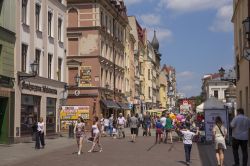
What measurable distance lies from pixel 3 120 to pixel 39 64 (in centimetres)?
688

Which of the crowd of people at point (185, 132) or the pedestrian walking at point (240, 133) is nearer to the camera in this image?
the crowd of people at point (185, 132)

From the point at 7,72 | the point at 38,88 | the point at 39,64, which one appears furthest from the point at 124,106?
the point at 7,72

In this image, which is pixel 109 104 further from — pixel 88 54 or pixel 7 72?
pixel 7 72

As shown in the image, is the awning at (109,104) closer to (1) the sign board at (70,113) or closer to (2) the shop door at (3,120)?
(1) the sign board at (70,113)

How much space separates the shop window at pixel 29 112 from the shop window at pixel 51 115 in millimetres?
2116

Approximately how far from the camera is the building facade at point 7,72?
87.4 ft

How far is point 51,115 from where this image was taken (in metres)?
35.9

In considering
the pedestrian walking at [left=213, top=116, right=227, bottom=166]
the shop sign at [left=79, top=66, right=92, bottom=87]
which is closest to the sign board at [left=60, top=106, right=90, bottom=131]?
the shop sign at [left=79, top=66, right=92, bottom=87]

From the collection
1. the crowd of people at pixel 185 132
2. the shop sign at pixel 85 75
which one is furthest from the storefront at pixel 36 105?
the shop sign at pixel 85 75

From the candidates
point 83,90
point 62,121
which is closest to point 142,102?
point 83,90

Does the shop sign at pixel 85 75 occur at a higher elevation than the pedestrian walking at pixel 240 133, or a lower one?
higher

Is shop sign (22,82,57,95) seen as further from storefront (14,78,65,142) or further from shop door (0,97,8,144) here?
shop door (0,97,8,144)

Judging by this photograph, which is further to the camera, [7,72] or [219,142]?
[7,72]

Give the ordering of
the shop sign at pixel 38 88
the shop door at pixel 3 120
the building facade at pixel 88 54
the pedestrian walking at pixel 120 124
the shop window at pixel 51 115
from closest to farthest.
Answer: the shop door at pixel 3 120, the shop sign at pixel 38 88, the shop window at pixel 51 115, the pedestrian walking at pixel 120 124, the building facade at pixel 88 54
